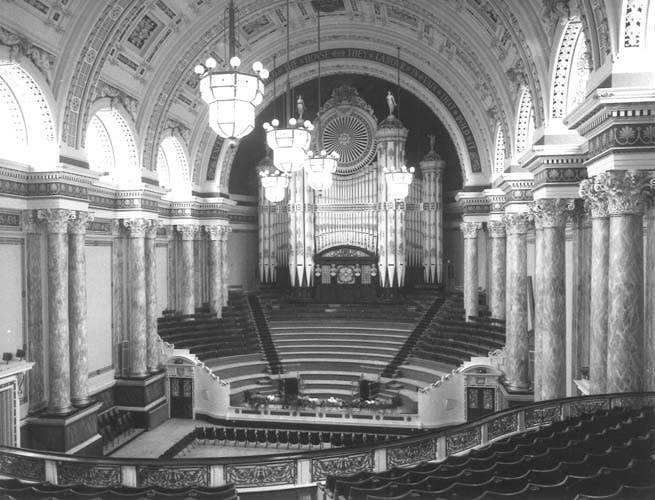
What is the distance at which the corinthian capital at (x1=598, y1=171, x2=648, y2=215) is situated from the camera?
29.0 feet

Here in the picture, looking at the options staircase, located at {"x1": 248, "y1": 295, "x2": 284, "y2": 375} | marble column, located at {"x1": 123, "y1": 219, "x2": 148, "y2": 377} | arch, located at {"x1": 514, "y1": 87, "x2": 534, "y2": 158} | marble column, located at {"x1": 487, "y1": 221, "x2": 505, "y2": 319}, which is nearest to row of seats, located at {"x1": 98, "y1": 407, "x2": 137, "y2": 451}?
marble column, located at {"x1": 123, "y1": 219, "x2": 148, "y2": 377}

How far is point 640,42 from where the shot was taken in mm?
8484

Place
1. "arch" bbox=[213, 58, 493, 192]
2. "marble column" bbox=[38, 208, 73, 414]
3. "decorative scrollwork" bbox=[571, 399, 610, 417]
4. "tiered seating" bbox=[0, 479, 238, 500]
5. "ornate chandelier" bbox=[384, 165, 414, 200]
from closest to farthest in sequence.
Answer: "tiered seating" bbox=[0, 479, 238, 500] < "decorative scrollwork" bbox=[571, 399, 610, 417] < "marble column" bbox=[38, 208, 73, 414] < "ornate chandelier" bbox=[384, 165, 414, 200] < "arch" bbox=[213, 58, 493, 192]

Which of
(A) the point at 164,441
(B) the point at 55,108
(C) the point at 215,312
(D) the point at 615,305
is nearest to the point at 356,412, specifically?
(A) the point at 164,441

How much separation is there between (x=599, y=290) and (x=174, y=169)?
55.8 feet

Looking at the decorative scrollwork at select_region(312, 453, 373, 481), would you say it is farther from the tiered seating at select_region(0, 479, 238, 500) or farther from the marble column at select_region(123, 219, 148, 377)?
the marble column at select_region(123, 219, 148, 377)

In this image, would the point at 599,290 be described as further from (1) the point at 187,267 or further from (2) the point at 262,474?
(1) the point at 187,267

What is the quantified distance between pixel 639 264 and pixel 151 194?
584 inches

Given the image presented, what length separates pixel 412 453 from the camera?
8.63 metres

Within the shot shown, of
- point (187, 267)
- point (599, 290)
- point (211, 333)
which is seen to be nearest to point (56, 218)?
point (187, 267)

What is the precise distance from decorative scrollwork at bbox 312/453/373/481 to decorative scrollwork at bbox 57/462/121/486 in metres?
2.67

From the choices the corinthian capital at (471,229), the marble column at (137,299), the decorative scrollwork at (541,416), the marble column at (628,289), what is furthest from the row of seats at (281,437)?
the corinthian capital at (471,229)

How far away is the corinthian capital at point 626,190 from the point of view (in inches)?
348

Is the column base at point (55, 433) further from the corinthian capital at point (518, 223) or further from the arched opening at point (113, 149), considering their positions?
the corinthian capital at point (518, 223)
